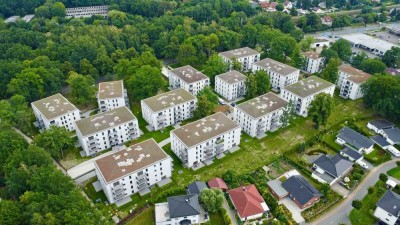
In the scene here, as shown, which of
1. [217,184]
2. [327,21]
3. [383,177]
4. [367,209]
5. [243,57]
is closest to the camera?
[367,209]

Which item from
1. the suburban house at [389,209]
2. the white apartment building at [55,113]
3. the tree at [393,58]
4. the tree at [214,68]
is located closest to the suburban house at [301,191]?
the suburban house at [389,209]

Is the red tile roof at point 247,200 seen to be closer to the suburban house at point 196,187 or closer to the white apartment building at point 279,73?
the suburban house at point 196,187

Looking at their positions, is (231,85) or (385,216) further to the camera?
(231,85)

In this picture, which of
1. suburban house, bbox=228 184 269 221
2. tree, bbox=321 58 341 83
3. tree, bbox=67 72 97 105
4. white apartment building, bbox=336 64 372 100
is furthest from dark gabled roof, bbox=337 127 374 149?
tree, bbox=67 72 97 105

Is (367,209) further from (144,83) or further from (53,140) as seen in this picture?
(53,140)

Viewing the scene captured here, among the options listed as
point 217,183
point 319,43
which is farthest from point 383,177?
point 319,43

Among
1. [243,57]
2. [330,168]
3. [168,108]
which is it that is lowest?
[330,168]

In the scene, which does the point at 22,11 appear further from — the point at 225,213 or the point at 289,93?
the point at 225,213
